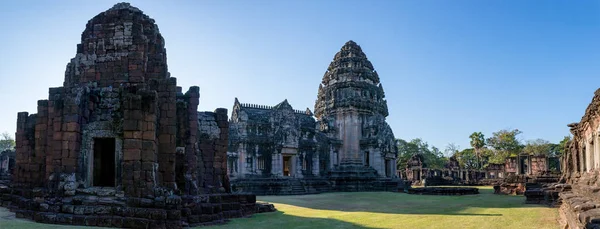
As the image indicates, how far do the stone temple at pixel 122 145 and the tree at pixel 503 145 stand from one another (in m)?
54.2

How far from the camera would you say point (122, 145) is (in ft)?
34.3

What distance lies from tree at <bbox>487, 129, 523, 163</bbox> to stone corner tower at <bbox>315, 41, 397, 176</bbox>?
33103 millimetres

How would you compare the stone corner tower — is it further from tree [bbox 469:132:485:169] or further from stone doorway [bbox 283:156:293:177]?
tree [bbox 469:132:485:169]

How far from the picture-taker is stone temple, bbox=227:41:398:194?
88.9ft

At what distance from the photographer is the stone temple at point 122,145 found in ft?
32.3

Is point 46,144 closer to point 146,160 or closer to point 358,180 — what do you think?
point 146,160

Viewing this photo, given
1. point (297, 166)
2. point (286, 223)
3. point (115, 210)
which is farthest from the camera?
point (297, 166)

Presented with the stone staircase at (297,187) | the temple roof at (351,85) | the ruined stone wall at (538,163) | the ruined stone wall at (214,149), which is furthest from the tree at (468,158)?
the ruined stone wall at (214,149)

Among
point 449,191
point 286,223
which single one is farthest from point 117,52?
point 449,191

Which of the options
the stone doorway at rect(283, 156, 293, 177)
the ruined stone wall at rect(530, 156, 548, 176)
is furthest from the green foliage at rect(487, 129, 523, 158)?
the stone doorway at rect(283, 156, 293, 177)

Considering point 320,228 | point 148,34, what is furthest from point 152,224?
point 148,34

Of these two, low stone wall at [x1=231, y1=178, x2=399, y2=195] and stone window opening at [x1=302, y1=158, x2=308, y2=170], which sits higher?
stone window opening at [x1=302, y1=158, x2=308, y2=170]

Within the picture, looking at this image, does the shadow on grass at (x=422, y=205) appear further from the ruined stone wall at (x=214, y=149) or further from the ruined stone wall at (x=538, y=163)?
the ruined stone wall at (x=538, y=163)

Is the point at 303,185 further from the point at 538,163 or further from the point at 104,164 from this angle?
the point at 538,163
